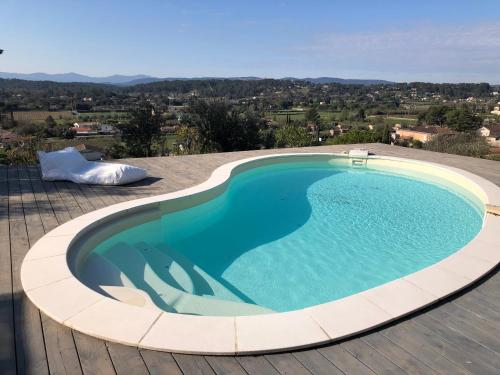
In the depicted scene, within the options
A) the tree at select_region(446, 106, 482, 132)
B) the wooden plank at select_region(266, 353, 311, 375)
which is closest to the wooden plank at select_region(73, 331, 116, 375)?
the wooden plank at select_region(266, 353, 311, 375)

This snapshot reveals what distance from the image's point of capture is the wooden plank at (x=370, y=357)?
6.49ft

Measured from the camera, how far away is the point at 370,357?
2.09 metres

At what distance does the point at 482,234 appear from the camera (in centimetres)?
412

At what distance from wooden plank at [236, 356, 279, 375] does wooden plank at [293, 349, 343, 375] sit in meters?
0.19

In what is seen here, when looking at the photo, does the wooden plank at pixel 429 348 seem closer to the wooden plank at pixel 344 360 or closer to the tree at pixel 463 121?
the wooden plank at pixel 344 360

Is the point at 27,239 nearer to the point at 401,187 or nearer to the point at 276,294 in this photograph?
the point at 276,294

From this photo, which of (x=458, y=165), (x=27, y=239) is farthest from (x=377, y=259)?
(x=458, y=165)

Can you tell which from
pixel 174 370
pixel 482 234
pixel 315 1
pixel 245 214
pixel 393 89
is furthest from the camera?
pixel 393 89

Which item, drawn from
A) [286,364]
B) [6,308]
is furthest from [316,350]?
[6,308]

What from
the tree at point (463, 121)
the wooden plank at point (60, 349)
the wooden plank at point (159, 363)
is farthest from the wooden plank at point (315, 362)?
the tree at point (463, 121)

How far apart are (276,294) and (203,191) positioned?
8.15 feet

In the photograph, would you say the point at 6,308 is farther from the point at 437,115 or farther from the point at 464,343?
the point at 437,115

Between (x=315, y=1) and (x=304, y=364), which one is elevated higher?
(x=315, y=1)

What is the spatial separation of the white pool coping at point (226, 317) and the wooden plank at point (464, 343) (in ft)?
0.45
